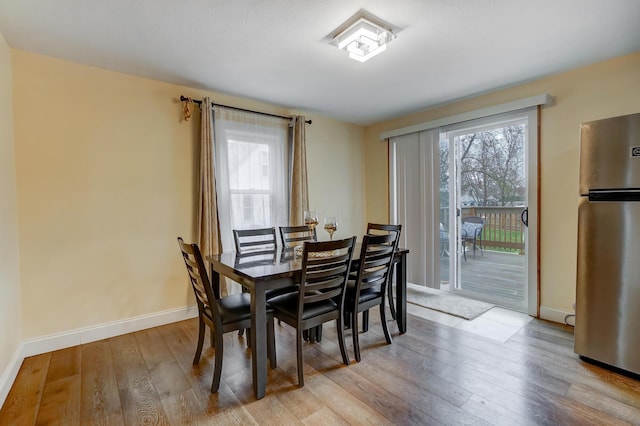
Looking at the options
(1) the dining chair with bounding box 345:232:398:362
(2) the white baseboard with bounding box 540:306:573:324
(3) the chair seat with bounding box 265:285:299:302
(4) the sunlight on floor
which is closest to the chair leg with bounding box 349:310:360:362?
(1) the dining chair with bounding box 345:232:398:362

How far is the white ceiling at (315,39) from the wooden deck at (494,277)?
194 centimetres

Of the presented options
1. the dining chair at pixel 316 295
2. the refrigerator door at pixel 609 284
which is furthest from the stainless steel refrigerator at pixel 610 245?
the dining chair at pixel 316 295

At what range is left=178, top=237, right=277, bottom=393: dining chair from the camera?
1.87 m

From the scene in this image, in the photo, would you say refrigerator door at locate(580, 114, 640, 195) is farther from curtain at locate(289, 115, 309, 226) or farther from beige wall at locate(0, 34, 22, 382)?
beige wall at locate(0, 34, 22, 382)

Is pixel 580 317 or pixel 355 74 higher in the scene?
pixel 355 74

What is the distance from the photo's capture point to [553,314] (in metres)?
2.93

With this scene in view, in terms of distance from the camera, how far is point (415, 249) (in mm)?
4047

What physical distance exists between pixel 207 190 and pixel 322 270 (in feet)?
5.61

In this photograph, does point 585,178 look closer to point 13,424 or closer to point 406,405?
point 406,405

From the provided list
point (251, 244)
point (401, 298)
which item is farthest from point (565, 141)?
point (251, 244)

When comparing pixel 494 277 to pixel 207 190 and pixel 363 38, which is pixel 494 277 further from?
pixel 207 190

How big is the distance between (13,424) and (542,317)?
164 inches

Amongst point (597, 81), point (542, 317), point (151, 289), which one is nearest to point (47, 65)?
point (151, 289)

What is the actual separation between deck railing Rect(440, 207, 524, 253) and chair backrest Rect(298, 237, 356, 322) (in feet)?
7.47
